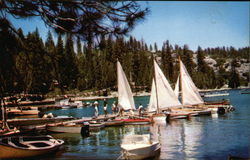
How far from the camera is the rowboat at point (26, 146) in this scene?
14.7 meters

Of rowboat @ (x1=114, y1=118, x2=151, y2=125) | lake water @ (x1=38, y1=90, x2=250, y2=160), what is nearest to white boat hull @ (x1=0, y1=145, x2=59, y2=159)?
lake water @ (x1=38, y1=90, x2=250, y2=160)

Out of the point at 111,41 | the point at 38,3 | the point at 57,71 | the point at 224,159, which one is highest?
the point at 38,3

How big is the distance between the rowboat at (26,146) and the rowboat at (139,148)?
204 inches

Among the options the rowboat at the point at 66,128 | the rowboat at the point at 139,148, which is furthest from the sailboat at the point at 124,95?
the rowboat at the point at 139,148

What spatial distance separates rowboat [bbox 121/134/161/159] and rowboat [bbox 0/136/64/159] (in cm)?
518

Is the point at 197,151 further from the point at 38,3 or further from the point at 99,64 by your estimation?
the point at 99,64

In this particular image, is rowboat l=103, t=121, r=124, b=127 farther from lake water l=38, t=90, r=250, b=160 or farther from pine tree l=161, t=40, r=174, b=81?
pine tree l=161, t=40, r=174, b=81

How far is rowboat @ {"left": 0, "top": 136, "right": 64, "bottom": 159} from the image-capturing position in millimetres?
14719

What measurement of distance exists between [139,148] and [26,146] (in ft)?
24.1

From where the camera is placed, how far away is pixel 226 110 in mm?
38344

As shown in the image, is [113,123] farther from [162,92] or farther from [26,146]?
[26,146]

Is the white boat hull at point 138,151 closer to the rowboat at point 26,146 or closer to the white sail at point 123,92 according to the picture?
the rowboat at point 26,146

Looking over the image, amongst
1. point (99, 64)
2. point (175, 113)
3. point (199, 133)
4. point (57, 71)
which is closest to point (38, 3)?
point (57, 71)

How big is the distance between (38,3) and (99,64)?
100568 mm
